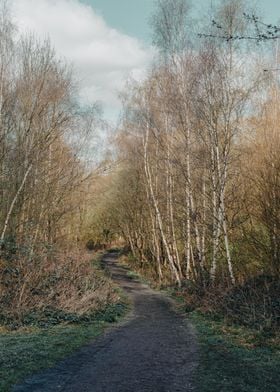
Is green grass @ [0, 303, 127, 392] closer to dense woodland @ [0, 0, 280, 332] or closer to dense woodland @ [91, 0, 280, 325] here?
dense woodland @ [0, 0, 280, 332]

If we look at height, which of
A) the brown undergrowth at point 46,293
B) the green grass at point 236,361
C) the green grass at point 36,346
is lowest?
the green grass at point 236,361

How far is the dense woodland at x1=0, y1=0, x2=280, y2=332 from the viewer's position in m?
13.3

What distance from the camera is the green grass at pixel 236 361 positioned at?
625 centimetres

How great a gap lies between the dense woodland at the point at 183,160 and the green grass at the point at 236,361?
112 cm

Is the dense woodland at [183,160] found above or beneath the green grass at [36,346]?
above

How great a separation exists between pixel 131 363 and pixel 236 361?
1933 millimetres

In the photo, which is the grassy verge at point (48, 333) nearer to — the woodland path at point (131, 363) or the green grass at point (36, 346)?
the green grass at point (36, 346)

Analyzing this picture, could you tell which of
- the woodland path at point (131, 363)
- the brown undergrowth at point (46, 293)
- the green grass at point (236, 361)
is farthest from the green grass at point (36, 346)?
the green grass at point (236, 361)

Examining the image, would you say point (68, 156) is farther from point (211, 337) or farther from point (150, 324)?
point (211, 337)

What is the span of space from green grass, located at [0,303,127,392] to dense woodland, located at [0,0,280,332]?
1499mm

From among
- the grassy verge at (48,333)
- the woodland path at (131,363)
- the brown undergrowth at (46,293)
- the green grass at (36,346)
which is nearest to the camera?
the woodland path at (131,363)

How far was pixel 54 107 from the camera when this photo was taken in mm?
18734

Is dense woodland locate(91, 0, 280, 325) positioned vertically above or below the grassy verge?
above

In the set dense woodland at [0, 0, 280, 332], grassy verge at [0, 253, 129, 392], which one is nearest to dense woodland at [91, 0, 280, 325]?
dense woodland at [0, 0, 280, 332]
